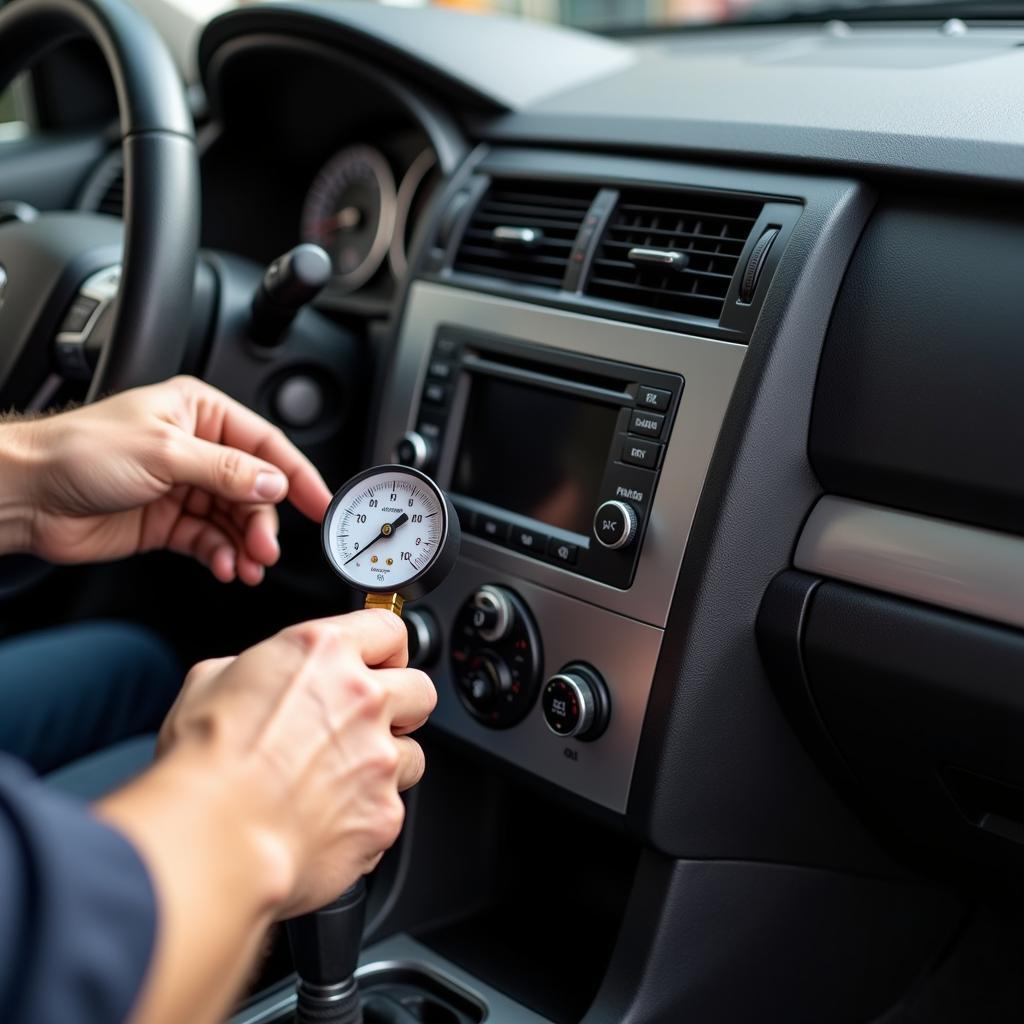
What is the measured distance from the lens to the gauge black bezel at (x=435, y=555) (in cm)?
108

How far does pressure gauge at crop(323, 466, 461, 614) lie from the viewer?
42.9 inches

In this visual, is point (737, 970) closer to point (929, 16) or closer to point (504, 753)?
point (504, 753)

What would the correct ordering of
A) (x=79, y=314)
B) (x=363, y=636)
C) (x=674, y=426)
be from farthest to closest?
1. (x=79, y=314)
2. (x=674, y=426)
3. (x=363, y=636)

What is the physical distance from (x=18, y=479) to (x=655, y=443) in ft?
2.18

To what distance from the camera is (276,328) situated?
1.61m

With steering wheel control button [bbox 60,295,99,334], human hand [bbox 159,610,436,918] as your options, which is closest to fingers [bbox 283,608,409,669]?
human hand [bbox 159,610,436,918]

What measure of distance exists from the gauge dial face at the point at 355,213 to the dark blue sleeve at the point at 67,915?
1318 mm

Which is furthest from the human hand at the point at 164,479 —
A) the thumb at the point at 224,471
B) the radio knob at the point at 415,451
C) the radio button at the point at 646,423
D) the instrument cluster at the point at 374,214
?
the instrument cluster at the point at 374,214

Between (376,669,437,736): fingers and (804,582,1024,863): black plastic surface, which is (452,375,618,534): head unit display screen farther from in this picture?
(376,669,437,736): fingers

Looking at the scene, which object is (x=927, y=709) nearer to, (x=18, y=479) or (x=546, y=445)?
(x=546, y=445)

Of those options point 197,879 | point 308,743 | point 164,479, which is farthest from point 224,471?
point 197,879

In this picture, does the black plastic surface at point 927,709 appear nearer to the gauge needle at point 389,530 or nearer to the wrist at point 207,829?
the gauge needle at point 389,530

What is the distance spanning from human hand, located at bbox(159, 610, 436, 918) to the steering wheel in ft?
1.90

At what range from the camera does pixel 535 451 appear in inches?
53.4
